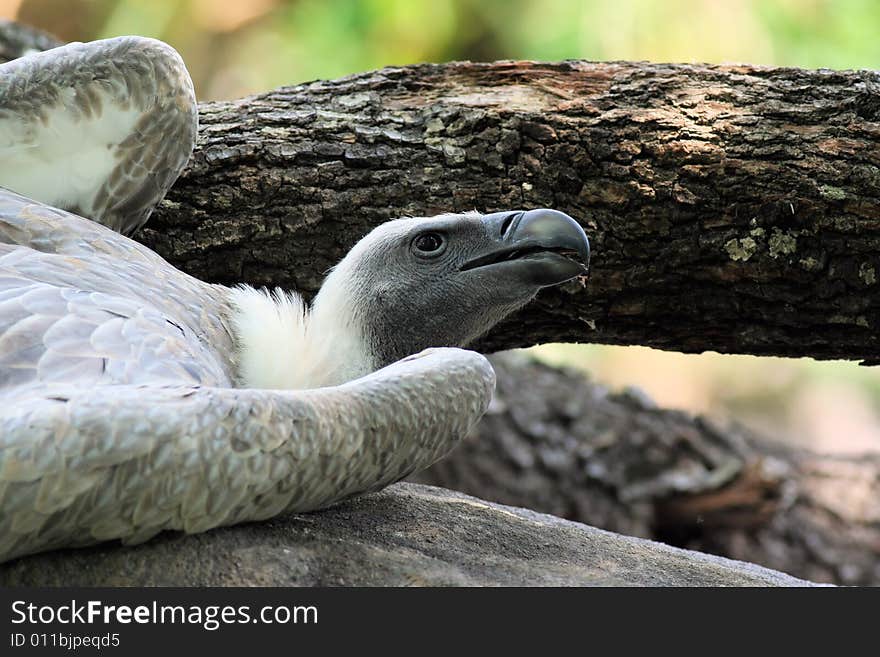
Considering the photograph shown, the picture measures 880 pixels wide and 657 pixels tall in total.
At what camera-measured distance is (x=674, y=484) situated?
6738 millimetres

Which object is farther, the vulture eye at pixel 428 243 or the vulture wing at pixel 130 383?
the vulture eye at pixel 428 243

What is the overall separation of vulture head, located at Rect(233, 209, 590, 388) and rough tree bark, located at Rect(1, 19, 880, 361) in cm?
39

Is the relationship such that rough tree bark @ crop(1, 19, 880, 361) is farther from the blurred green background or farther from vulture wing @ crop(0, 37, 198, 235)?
the blurred green background

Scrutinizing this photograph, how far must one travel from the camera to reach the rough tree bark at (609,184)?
415 cm

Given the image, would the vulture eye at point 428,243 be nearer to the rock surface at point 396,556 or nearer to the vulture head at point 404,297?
the vulture head at point 404,297

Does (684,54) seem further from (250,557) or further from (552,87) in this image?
(250,557)

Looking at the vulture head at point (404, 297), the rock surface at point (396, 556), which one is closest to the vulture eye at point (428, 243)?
the vulture head at point (404, 297)

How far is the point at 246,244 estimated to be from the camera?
4383 mm

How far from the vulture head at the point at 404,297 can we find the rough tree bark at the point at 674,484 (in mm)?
2603

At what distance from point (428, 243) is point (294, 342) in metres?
0.56

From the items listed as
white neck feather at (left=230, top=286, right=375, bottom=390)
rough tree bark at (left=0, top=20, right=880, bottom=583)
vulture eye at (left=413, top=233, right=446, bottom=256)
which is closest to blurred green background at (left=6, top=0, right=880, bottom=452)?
rough tree bark at (left=0, top=20, right=880, bottom=583)

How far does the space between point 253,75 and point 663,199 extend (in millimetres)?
8377

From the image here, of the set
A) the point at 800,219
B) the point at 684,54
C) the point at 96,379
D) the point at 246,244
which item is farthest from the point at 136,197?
the point at 684,54

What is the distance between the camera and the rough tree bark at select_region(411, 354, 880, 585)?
6.65m
